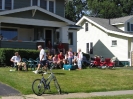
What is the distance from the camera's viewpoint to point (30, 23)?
2478 centimetres

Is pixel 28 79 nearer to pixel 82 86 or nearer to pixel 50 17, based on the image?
pixel 82 86

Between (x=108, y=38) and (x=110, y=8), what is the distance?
25112 millimetres

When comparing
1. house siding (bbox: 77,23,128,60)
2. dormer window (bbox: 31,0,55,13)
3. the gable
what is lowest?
house siding (bbox: 77,23,128,60)

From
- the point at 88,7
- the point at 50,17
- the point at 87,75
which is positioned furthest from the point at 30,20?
the point at 88,7

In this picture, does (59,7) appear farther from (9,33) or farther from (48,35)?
(9,33)

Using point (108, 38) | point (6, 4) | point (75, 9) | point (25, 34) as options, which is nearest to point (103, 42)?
point (108, 38)

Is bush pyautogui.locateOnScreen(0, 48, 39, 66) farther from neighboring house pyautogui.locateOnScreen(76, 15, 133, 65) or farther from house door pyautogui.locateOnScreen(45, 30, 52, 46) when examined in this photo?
neighboring house pyautogui.locateOnScreen(76, 15, 133, 65)

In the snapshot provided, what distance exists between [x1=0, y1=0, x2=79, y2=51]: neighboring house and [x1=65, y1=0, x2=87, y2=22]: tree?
3177 cm

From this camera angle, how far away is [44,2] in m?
28.6

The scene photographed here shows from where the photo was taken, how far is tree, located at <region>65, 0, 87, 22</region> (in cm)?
6234

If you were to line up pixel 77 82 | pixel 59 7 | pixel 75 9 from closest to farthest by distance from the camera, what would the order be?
pixel 77 82, pixel 59 7, pixel 75 9

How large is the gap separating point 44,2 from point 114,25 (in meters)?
12.8

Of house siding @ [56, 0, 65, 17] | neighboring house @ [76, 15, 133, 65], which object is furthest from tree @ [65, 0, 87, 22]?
house siding @ [56, 0, 65, 17]

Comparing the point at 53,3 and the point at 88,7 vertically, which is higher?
the point at 88,7
